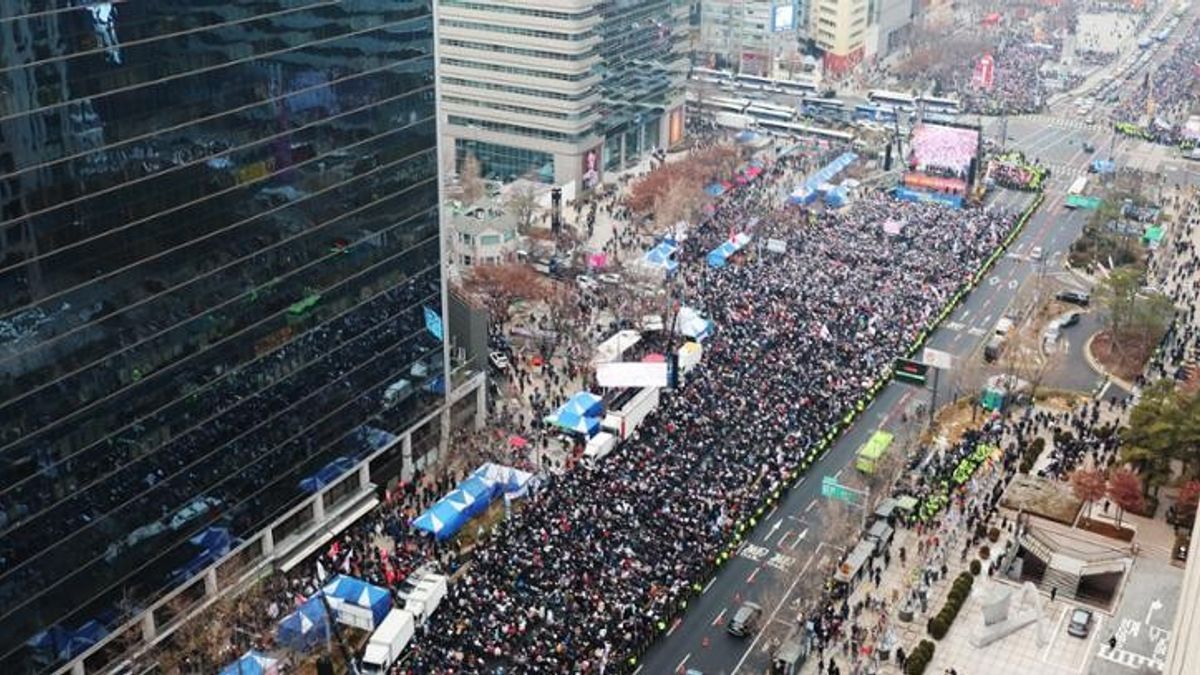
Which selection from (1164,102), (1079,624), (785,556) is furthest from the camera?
(1164,102)

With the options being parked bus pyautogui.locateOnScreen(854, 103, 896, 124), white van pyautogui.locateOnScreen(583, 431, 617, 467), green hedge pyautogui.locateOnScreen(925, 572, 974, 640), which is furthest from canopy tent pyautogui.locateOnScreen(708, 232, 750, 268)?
parked bus pyautogui.locateOnScreen(854, 103, 896, 124)

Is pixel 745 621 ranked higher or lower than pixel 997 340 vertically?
lower

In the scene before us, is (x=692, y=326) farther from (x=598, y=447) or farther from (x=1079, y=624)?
(x=1079, y=624)

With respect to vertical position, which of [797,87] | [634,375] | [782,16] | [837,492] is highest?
[782,16]

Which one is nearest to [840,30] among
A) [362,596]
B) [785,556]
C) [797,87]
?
[797,87]

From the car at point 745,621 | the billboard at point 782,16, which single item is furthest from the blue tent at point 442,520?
the billboard at point 782,16

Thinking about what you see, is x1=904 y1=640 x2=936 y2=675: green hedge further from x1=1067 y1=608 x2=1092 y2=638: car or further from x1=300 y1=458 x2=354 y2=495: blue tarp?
x1=300 y1=458 x2=354 y2=495: blue tarp

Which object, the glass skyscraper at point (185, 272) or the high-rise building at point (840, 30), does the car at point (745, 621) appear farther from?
the high-rise building at point (840, 30)
